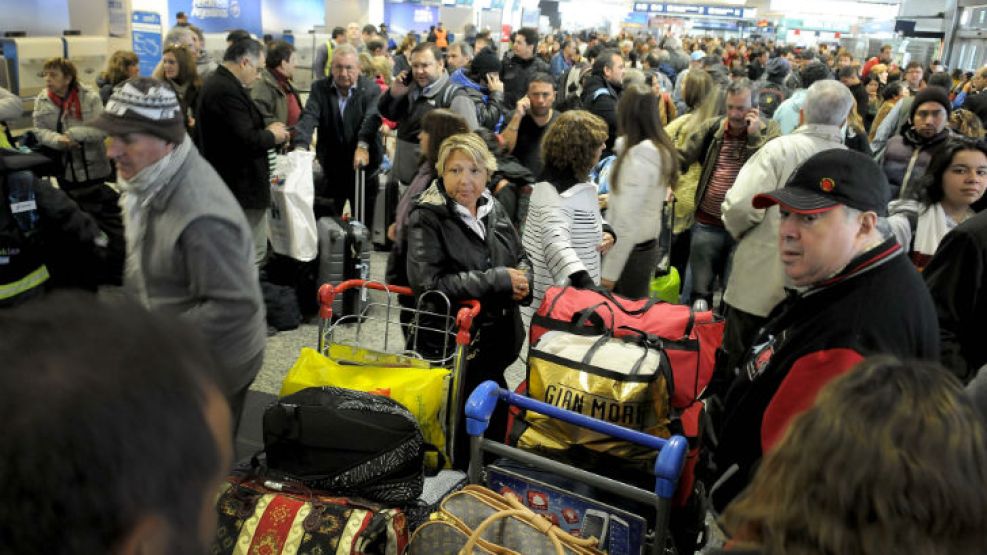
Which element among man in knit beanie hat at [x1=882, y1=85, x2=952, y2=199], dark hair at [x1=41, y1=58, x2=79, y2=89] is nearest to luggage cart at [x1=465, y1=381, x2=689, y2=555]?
man in knit beanie hat at [x1=882, y1=85, x2=952, y2=199]

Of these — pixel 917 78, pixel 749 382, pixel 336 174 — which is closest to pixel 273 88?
pixel 336 174

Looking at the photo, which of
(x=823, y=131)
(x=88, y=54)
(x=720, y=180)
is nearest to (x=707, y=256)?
(x=720, y=180)

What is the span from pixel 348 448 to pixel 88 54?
36.3ft

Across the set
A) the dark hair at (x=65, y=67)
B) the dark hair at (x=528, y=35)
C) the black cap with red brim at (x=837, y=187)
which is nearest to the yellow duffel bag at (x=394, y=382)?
the black cap with red brim at (x=837, y=187)

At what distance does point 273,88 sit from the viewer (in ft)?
20.5

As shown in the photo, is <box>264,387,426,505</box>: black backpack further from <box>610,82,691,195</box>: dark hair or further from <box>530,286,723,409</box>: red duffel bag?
<box>610,82,691,195</box>: dark hair

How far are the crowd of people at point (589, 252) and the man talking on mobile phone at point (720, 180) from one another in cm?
2

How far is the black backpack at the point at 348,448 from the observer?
2.54m

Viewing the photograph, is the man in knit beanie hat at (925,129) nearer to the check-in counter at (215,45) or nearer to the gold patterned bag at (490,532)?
the gold patterned bag at (490,532)

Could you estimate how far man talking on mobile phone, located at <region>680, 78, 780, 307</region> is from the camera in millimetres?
4965

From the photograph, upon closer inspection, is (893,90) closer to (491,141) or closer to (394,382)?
(491,141)

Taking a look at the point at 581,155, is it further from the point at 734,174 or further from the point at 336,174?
the point at 336,174

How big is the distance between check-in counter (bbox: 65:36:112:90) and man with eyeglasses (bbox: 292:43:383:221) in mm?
6278

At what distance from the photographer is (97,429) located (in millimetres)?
649
